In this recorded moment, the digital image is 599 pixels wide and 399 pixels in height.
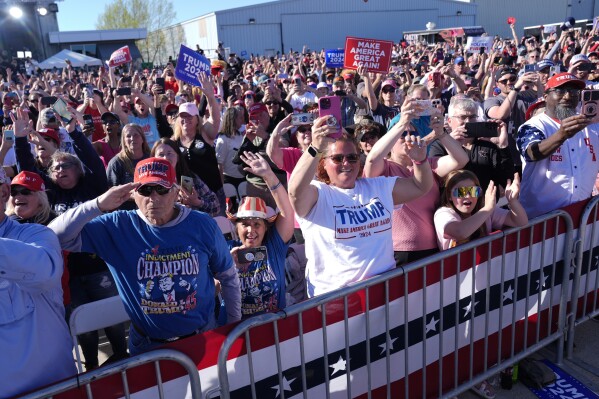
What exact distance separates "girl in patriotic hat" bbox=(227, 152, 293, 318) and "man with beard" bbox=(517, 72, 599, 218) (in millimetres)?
2069

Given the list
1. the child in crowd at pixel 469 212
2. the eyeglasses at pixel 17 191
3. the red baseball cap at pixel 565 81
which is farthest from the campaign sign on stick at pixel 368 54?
the eyeglasses at pixel 17 191

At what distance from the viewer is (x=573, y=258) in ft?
12.5

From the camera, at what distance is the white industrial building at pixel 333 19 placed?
50219 mm

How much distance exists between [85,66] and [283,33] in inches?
847

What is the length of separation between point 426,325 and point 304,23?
51.0 m

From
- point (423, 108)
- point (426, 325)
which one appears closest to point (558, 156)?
point (423, 108)

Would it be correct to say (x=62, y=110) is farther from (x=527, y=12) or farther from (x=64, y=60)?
(x=527, y=12)

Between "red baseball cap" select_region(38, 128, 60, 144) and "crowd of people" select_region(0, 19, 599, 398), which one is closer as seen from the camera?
"crowd of people" select_region(0, 19, 599, 398)

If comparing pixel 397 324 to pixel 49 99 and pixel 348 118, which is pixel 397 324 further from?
pixel 49 99

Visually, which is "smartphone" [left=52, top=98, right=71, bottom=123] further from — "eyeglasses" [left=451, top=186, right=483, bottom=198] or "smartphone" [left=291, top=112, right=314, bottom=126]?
"eyeglasses" [left=451, top=186, right=483, bottom=198]

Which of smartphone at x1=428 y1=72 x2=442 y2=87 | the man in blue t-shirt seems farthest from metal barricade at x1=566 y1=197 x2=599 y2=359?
smartphone at x1=428 y1=72 x2=442 y2=87

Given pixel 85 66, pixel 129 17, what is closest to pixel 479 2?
pixel 85 66

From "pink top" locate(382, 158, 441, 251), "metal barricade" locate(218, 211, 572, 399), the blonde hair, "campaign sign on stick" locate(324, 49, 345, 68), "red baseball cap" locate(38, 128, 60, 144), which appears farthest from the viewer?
"campaign sign on stick" locate(324, 49, 345, 68)

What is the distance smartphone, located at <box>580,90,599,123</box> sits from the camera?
360 centimetres
